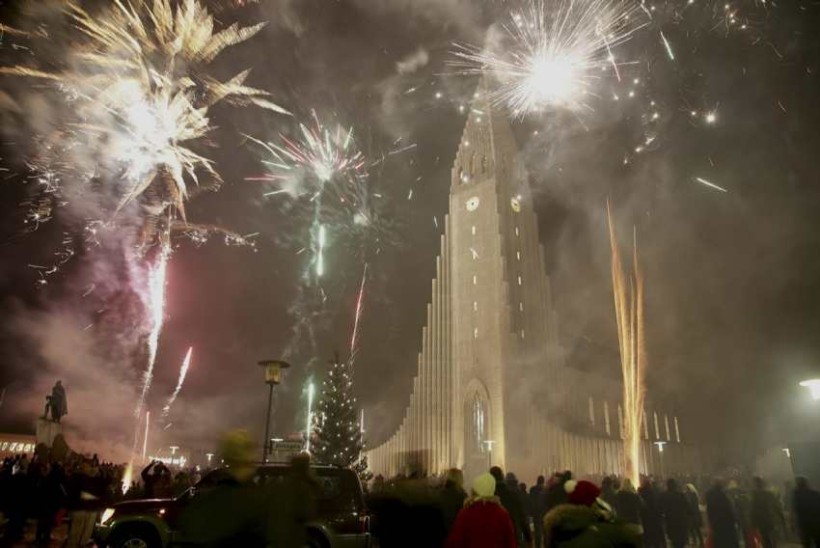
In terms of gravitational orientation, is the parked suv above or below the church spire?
below

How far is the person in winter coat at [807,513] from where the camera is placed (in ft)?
30.2

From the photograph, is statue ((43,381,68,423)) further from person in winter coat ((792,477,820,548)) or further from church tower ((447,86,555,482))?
church tower ((447,86,555,482))

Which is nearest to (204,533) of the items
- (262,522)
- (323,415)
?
(262,522)

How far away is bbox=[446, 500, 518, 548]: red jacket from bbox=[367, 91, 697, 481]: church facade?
111 ft

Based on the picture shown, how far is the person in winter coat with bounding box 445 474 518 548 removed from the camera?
13.7ft

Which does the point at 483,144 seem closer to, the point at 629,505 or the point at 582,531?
the point at 629,505

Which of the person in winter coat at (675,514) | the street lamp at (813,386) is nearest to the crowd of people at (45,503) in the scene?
the person in winter coat at (675,514)

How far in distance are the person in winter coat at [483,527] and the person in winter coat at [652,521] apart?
9.69m

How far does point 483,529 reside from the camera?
4.19 m

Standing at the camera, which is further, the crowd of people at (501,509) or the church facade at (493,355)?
the church facade at (493,355)

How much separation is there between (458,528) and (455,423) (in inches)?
1498

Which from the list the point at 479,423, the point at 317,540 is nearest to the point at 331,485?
the point at 317,540

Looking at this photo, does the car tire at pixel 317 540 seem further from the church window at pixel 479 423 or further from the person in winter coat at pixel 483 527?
the church window at pixel 479 423

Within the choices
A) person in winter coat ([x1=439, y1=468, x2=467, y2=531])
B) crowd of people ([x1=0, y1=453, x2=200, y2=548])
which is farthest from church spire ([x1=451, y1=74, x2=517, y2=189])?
person in winter coat ([x1=439, y1=468, x2=467, y2=531])
